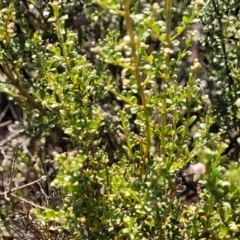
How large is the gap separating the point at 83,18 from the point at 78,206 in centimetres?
107

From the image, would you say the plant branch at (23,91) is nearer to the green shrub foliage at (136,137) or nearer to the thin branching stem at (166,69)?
the green shrub foliage at (136,137)

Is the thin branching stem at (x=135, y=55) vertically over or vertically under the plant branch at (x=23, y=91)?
over

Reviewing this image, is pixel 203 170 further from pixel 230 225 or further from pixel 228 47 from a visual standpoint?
pixel 228 47

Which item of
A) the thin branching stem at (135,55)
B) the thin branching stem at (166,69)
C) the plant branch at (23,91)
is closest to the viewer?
the thin branching stem at (135,55)

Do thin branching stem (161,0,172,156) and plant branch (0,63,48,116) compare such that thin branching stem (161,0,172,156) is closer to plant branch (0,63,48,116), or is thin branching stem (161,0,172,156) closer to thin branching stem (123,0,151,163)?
thin branching stem (123,0,151,163)

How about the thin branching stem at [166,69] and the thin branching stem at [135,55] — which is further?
the thin branching stem at [166,69]

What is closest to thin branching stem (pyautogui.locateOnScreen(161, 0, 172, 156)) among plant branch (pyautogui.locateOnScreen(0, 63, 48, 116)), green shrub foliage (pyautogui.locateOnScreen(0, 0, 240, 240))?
green shrub foliage (pyautogui.locateOnScreen(0, 0, 240, 240))

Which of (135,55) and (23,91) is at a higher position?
(135,55)

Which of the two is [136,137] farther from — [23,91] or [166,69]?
[23,91]

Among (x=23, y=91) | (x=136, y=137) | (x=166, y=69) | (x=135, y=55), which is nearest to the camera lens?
(x=135, y=55)

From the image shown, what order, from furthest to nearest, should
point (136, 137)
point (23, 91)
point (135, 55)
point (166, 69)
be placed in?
point (23, 91) → point (136, 137) → point (166, 69) → point (135, 55)

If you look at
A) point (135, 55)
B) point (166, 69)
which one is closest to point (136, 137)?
point (166, 69)

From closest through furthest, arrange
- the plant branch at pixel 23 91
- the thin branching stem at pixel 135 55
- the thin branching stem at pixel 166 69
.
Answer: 1. the thin branching stem at pixel 135 55
2. the thin branching stem at pixel 166 69
3. the plant branch at pixel 23 91

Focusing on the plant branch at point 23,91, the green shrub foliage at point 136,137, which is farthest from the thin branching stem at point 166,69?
the plant branch at point 23,91
